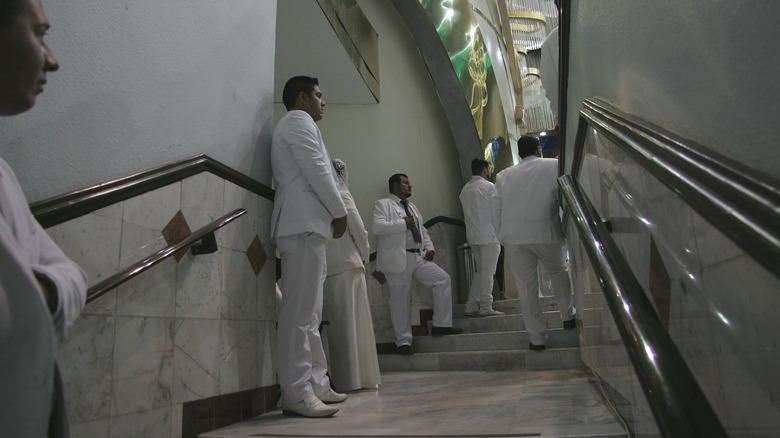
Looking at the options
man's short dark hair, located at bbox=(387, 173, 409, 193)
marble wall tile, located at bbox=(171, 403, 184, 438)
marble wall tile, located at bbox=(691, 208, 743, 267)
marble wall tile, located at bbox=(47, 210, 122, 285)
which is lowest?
marble wall tile, located at bbox=(171, 403, 184, 438)

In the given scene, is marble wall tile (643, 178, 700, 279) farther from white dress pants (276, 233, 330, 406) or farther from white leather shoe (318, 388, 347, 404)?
white leather shoe (318, 388, 347, 404)

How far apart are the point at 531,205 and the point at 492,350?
1.51 metres

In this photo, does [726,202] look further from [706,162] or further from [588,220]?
[588,220]

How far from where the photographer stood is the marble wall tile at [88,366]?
1763 millimetres

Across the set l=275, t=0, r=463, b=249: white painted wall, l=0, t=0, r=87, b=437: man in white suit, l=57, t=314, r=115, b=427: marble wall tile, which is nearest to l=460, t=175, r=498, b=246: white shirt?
l=275, t=0, r=463, b=249: white painted wall

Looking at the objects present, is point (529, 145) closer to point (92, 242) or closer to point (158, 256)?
point (158, 256)

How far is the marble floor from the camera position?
6.86ft

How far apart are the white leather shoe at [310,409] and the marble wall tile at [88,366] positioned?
1.01 m

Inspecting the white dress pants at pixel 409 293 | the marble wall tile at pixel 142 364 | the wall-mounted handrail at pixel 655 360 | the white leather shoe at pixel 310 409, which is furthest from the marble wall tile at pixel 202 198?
the white dress pants at pixel 409 293

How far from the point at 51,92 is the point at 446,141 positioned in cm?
711

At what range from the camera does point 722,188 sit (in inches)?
35.3

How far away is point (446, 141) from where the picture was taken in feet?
28.2

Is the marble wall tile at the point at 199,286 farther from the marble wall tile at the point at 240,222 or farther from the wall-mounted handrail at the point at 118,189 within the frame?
the wall-mounted handrail at the point at 118,189

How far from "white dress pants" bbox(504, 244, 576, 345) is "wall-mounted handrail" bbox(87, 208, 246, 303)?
105 inches
